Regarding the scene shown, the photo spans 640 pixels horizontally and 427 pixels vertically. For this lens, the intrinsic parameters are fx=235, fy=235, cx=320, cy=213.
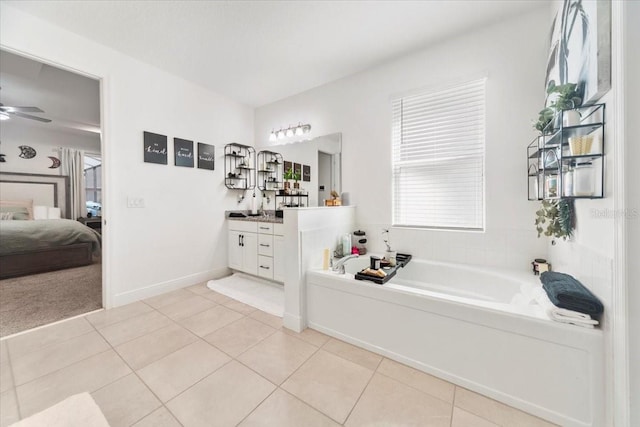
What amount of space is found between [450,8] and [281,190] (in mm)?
2684

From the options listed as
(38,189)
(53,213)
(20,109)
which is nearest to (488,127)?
(20,109)

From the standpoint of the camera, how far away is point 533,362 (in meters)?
1.24

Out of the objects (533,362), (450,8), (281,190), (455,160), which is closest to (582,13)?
(450,8)

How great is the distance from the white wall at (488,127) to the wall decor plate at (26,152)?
684 cm

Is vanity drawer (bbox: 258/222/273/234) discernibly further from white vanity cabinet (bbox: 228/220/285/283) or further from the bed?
the bed

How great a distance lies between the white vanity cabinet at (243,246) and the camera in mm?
3221

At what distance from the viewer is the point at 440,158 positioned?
241 cm

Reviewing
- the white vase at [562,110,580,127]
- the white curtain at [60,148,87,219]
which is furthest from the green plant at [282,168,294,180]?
the white curtain at [60,148,87,219]

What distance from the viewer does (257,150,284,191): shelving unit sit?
3641 millimetres

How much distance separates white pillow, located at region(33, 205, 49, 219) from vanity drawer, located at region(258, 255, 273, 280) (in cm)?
550

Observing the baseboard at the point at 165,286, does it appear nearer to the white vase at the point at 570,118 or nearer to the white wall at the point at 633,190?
the white wall at the point at 633,190

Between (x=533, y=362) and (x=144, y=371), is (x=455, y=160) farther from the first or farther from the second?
(x=144, y=371)

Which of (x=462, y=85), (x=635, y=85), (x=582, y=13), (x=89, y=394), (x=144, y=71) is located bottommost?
(x=89, y=394)

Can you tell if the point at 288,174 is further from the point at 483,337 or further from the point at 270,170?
the point at 483,337
